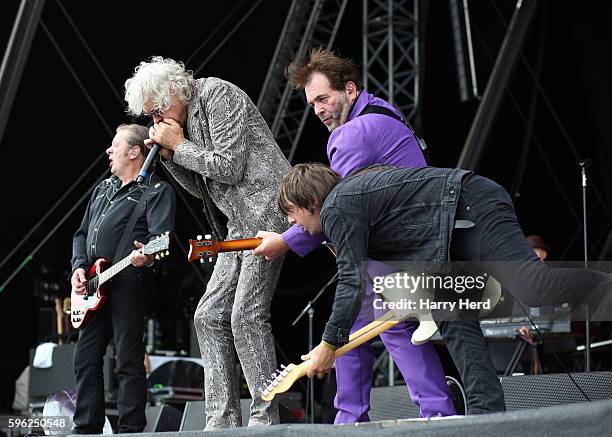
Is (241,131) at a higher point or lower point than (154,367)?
higher

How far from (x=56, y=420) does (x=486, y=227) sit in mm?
2594

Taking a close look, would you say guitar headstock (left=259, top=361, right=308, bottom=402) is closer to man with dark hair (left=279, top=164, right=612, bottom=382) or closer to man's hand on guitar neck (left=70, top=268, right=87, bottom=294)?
man with dark hair (left=279, top=164, right=612, bottom=382)

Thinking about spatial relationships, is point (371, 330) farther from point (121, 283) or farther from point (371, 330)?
point (121, 283)

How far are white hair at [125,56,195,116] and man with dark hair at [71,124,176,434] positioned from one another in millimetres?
364

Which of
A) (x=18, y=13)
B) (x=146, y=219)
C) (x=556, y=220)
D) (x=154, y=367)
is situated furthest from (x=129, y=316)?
(x=556, y=220)

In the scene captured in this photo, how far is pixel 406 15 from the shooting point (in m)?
9.80

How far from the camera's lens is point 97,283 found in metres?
4.34

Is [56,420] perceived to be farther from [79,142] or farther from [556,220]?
[556,220]

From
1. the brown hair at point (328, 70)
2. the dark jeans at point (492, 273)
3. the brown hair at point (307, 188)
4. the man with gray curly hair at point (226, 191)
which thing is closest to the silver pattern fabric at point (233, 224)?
the man with gray curly hair at point (226, 191)

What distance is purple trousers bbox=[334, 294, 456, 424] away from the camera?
10.5 ft

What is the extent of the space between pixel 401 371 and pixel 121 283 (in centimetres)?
154

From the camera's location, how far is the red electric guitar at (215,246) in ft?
11.3

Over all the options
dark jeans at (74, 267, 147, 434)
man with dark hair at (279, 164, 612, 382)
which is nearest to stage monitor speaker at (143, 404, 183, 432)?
dark jeans at (74, 267, 147, 434)

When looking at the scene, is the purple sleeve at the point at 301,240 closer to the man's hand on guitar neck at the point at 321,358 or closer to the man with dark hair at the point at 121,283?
the man's hand on guitar neck at the point at 321,358
